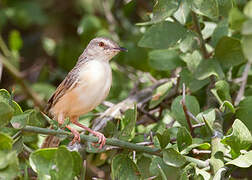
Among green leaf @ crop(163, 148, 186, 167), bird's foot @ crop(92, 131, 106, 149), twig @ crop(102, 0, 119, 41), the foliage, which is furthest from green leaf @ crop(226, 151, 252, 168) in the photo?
twig @ crop(102, 0, 119, 41)

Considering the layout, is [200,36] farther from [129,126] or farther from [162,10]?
[129,126]

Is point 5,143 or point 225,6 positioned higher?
point 225,6

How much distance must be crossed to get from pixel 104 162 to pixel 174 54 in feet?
3.64

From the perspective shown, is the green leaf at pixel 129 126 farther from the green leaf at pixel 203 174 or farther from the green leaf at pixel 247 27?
the green leaf at pixel 247 27

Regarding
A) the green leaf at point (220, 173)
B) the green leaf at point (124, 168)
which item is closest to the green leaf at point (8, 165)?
the green leaf at point (124, 168)

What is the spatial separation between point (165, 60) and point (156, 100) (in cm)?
39

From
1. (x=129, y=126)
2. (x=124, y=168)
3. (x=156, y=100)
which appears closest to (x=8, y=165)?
(x=124, y=168)

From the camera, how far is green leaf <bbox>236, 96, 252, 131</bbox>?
3443 mm

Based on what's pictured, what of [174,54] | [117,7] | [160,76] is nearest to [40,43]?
[117,7]

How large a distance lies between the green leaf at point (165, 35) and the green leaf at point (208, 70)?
0.98ft

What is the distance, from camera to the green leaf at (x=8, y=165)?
2.34m

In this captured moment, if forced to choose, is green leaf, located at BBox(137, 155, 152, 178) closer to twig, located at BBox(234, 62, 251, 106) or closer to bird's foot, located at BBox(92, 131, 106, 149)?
bird's foot, located at BBox(92, 131, 106, 149)

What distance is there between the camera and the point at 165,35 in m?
3.52

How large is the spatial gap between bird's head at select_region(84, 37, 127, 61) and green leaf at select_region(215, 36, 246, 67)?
959 millimetres
